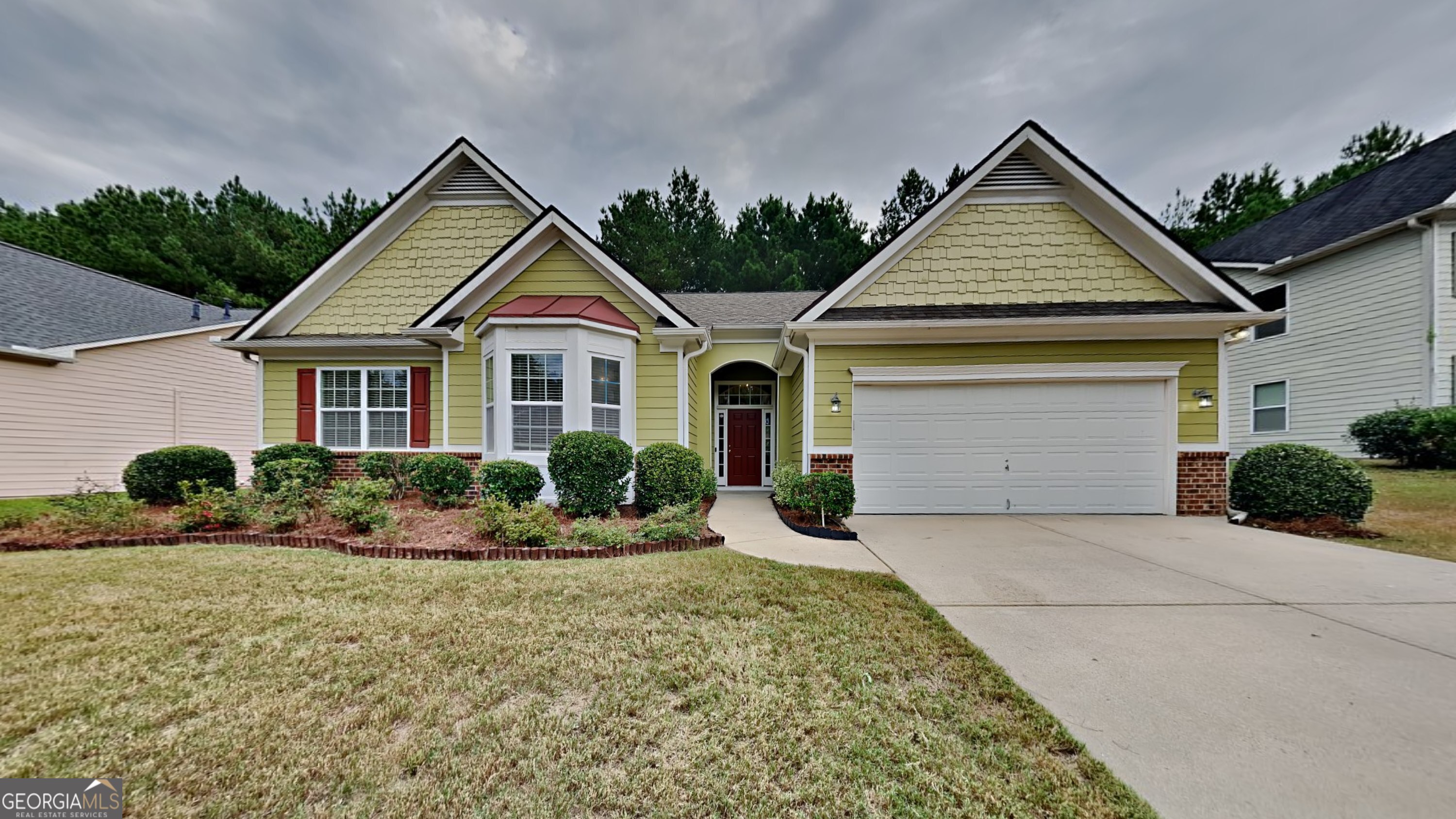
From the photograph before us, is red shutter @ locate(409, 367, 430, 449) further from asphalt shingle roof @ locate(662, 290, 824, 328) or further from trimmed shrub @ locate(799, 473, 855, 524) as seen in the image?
trimmed shrub @ locate(799, 473, 855, 524)

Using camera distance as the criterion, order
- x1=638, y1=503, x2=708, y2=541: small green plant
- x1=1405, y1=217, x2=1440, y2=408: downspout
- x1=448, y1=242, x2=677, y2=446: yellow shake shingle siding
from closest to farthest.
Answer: x1=638, y1=503, x2=708, y2=541: small green plant → x1=448, y1=242, x2=677, y2=446: yellow shake shingle siding → x1=1405, y1=217, x2=1440, y2=408: downspout

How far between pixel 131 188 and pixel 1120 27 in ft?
131

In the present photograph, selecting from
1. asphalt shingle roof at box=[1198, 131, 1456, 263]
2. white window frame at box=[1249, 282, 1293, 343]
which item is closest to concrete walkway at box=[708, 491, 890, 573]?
white window frame at box=[1249, 282, 1293, 343]

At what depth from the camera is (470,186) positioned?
384 inches

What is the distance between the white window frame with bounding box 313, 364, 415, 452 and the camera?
30.3ft

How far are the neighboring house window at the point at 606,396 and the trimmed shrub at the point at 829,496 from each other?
3.60 meters

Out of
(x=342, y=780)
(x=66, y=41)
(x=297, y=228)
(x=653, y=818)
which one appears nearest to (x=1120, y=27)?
(x=653, y=818)

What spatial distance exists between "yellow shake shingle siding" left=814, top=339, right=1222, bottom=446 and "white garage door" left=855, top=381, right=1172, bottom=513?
0.30 m

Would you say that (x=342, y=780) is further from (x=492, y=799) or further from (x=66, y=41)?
(x=66, y=41)

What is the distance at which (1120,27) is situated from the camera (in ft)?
33.6

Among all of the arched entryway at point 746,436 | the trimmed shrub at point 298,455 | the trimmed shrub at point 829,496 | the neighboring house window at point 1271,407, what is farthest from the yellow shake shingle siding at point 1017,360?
the trimmed shrub at point 298,455

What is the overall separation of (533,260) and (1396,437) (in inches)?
704

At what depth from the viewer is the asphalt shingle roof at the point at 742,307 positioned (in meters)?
11.4

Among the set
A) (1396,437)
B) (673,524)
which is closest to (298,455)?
(673,524)
